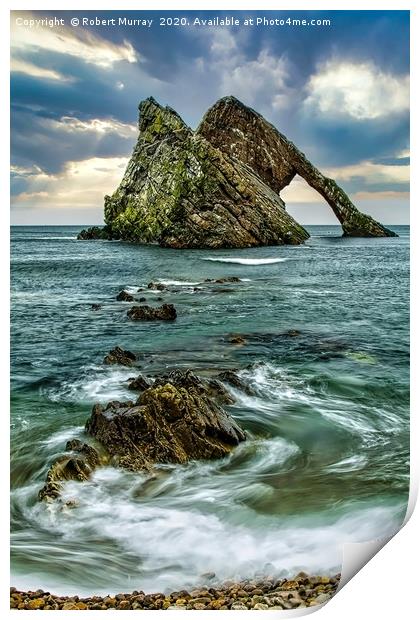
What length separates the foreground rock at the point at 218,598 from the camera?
546 centimetres

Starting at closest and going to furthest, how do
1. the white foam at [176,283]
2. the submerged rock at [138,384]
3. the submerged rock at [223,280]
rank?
1. the submerged rock at [138,384]
2. the white foam at [176,283]
3. the submerged rock at [223,280]

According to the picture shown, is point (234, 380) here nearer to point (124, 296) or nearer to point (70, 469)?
point (70, 469)

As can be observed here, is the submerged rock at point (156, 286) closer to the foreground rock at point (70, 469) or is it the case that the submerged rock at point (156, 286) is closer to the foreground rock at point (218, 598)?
the foreground rock at point (70, 469)

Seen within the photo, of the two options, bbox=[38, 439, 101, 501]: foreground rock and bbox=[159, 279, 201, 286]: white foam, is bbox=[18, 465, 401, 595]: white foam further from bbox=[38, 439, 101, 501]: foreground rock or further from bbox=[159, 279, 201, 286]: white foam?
bbox=[159, 279, 201, 286]: white foam

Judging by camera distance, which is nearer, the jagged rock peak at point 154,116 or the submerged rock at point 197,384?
the submerged rock at point 197,384

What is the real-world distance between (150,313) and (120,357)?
2.94 ft

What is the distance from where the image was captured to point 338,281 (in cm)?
1030

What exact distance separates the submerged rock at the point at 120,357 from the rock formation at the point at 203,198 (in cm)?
973

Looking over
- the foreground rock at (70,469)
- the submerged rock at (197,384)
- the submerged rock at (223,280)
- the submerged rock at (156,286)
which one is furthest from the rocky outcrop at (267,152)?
the foreground rock at (70,469)

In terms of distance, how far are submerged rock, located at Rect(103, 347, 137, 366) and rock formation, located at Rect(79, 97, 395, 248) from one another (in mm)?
9729

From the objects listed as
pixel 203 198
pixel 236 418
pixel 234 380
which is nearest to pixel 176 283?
pixel 234 380

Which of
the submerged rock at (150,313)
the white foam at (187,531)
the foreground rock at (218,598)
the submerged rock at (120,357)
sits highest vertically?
the submerged rock at (150,313)
